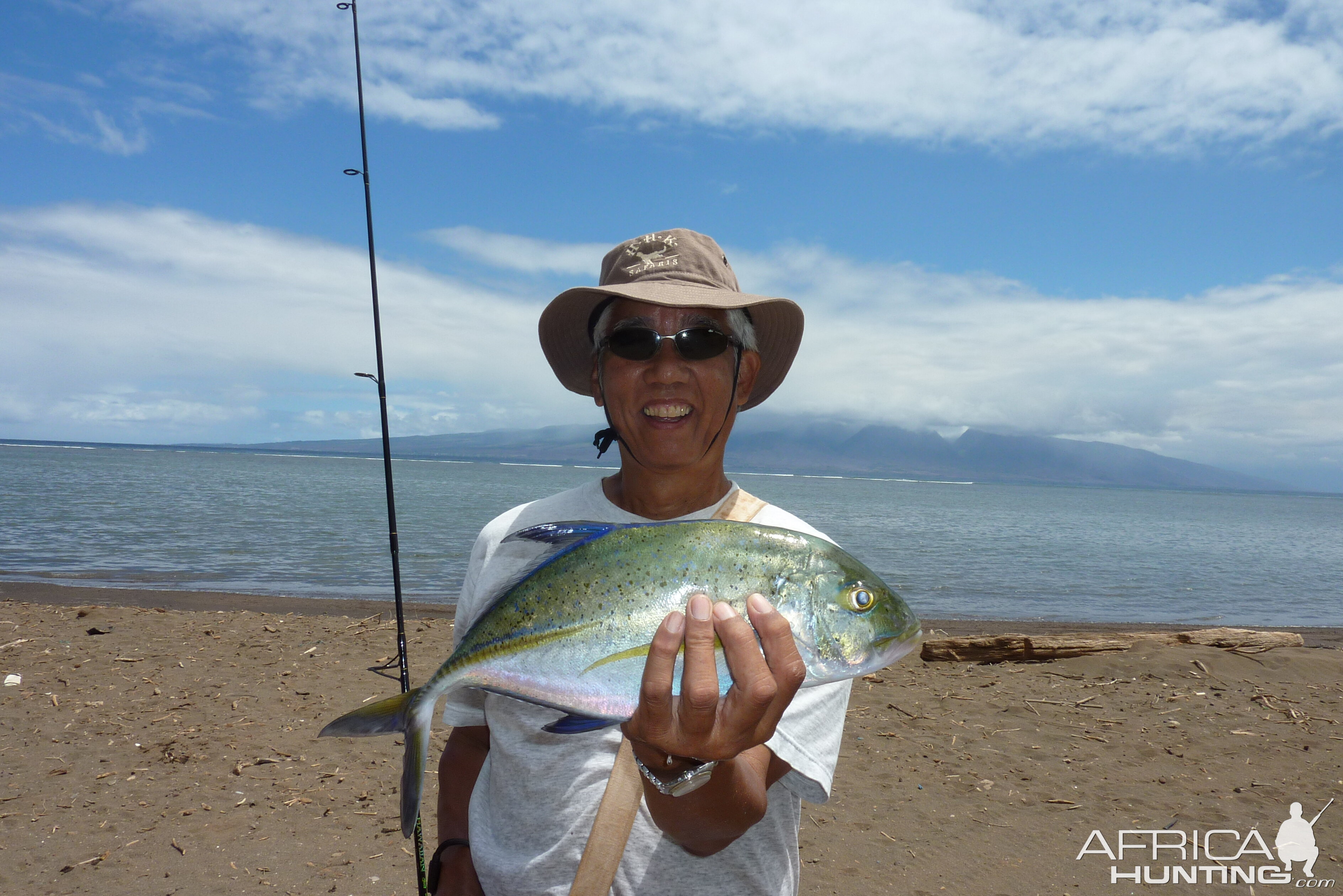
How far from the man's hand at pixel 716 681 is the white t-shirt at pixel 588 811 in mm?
367

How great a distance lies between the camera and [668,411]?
2.41m

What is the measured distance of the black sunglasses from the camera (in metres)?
2.43

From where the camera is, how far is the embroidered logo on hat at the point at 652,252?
2566 millimetres

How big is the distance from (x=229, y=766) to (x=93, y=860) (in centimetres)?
160

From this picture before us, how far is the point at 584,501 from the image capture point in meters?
2.62

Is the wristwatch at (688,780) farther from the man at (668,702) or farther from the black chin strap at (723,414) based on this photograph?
the black chin strap at (723,414)

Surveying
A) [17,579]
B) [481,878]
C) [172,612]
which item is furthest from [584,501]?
[17,579]

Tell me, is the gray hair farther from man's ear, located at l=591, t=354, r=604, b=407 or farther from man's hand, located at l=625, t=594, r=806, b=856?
man's hand, located at l=625, t=594, r=806, b=856

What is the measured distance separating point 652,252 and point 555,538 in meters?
1.12

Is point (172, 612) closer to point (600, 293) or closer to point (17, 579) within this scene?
point (17, 579)

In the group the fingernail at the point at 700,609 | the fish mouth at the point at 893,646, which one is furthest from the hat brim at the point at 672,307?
the fish mouth at the point at 893,646

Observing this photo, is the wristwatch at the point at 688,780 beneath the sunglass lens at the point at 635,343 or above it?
beneath
